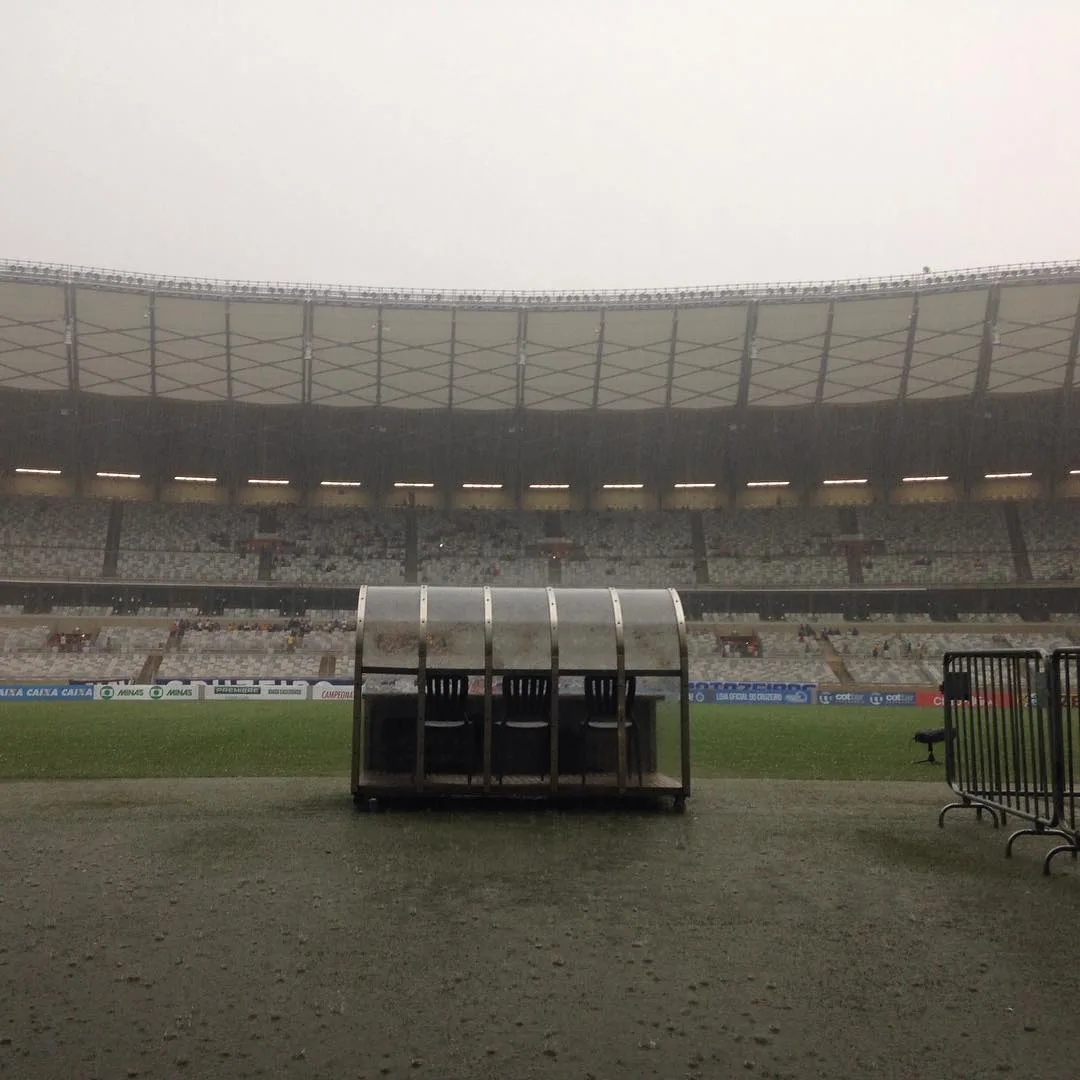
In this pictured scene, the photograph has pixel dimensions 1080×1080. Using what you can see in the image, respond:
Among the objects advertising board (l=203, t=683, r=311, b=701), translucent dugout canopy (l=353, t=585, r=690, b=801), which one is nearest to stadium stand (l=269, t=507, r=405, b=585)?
advertising board (l=203, t=683, r=311, b=701)

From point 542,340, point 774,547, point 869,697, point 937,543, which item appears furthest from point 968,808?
point 937,543

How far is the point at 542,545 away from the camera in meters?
58.5

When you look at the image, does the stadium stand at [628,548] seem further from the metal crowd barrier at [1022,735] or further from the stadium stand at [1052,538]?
the metal crowd barrier at [1022,735]

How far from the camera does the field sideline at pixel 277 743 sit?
14.0m

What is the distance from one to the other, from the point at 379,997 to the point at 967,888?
4.29 m

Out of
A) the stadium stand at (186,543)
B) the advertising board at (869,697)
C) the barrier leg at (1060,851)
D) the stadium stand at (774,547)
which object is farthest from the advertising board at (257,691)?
the barrier leg at (1060,851)

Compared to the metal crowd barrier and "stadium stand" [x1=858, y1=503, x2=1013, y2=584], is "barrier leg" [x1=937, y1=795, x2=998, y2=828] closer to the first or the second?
the metal crowd barrier

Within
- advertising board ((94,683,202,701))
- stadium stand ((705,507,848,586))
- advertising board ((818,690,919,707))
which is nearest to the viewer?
advertising board ((94,683,202,701))

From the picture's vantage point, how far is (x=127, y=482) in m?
57.9

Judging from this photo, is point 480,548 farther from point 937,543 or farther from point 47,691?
point 937,543

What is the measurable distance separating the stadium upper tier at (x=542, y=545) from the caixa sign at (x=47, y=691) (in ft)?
56.3

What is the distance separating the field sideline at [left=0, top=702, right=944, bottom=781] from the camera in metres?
14.0

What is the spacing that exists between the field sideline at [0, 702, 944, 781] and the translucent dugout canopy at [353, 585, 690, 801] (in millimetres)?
3438

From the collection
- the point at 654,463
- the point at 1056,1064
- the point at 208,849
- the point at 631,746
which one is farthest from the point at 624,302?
the point at 1056,1064
